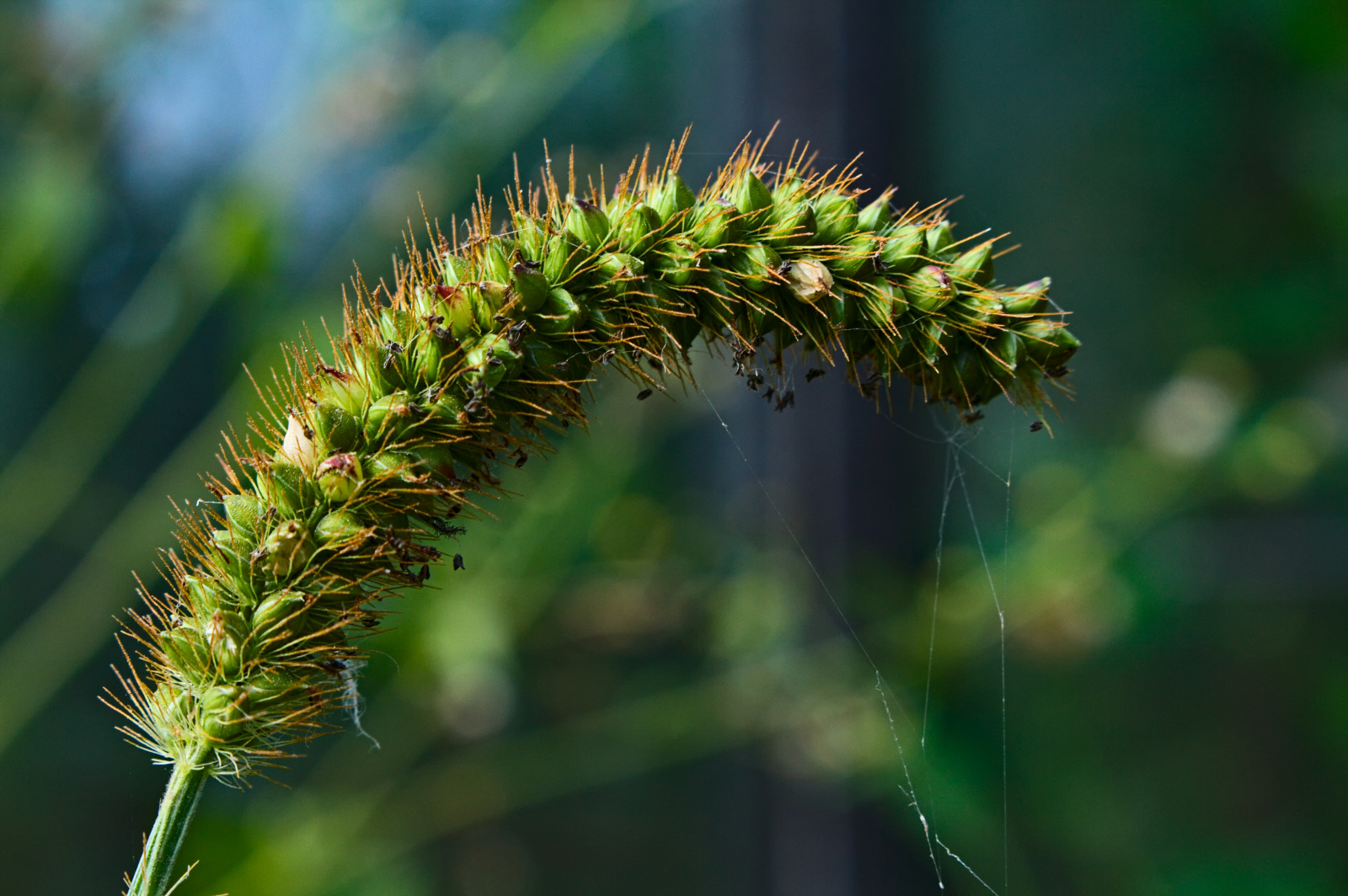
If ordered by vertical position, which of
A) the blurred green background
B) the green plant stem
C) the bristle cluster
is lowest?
the green plant stem

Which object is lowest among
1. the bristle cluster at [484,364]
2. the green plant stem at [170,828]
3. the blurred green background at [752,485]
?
the green plant stem at [170,828]

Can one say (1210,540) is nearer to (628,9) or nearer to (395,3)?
(628,9)

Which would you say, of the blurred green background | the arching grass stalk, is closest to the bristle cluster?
the arching grass stalk

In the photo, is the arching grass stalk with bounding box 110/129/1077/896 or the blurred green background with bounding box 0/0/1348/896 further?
the blurred green background with bounding box 0/0/1348/896

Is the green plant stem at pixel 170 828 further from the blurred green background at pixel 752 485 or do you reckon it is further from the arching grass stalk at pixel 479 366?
the blurred green background at pixel 752 485

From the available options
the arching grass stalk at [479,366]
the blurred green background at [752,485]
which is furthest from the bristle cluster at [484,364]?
the blurred green background at [752,485]

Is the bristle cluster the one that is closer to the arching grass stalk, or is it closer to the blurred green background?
the arching grass stalk

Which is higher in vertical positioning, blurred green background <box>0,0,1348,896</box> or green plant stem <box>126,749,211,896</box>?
blurred green background <box>0,0,1348,896</box>

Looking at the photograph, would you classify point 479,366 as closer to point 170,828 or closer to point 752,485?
point 170,828
